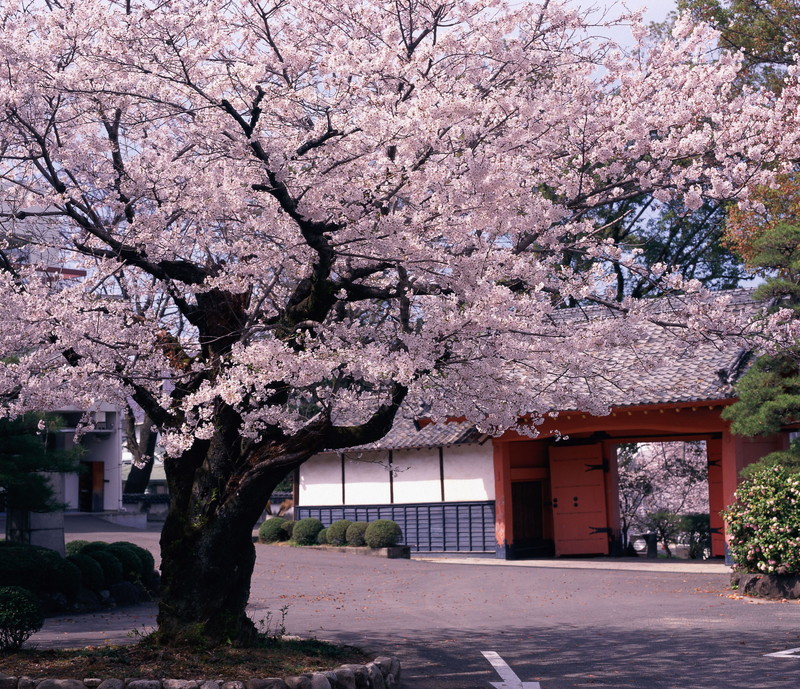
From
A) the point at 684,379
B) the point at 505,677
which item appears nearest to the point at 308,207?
the point at 505,677

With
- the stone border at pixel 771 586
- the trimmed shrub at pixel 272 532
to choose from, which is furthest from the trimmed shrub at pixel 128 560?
the trimmed shrub at pixel 272 532

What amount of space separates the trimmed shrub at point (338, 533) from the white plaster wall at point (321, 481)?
138 centimetres

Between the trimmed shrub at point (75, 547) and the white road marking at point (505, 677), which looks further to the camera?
the trimmed shrub at point (75, 547)

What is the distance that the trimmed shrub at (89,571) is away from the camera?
48.4 feet

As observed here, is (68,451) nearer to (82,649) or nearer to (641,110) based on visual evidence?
(82,649)

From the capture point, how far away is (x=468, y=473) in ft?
78.4

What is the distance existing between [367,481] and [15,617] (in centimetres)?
1756

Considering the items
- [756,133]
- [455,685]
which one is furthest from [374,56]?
[455,685]

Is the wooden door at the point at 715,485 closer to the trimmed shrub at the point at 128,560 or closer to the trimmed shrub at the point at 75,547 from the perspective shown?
the trimmed shrub at the point at 128,560

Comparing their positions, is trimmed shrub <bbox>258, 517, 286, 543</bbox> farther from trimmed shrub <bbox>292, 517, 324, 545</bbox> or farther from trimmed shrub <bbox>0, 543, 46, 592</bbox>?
trimmed shrub <bbox>0, 543, 46, 592</bbox>

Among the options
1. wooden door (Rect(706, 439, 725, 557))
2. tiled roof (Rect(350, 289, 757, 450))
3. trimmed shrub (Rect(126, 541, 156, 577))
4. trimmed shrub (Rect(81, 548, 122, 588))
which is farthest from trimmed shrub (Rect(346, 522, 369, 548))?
trimmed shrub (Rect(81, 548, 122, 588))

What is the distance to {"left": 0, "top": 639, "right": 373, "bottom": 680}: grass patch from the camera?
7863mm

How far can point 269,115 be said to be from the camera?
8711 mm

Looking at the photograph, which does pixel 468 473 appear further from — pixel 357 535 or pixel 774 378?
pixel 774 378
